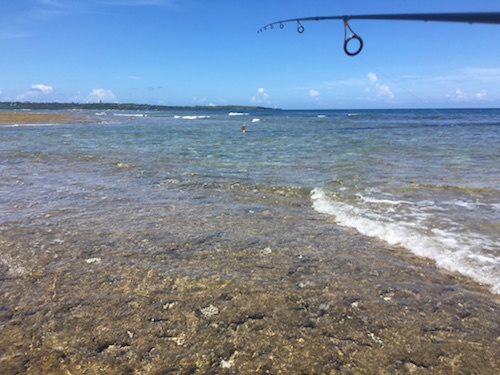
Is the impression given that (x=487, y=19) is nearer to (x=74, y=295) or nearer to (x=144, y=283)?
(x=144, y=283)

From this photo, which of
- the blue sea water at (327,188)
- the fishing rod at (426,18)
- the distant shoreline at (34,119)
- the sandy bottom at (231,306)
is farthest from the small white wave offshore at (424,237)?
the distant shoreline at (34,119)

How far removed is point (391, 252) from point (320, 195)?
334 centimetres

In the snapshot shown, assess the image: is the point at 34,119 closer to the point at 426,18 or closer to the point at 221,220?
the point at 221,220

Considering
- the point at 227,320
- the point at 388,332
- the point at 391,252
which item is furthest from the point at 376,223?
the point at 227,320

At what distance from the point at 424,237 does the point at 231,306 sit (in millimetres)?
3464

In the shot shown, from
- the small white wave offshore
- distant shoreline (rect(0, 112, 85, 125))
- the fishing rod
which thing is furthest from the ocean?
distant shoreline (rect(0, 112, 85, 125))

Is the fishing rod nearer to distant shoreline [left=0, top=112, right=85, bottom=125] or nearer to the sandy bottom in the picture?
the sandy bottom

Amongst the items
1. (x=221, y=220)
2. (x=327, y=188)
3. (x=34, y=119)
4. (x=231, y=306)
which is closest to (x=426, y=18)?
(x=231, y=306)

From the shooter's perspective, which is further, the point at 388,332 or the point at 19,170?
the point at 19,170

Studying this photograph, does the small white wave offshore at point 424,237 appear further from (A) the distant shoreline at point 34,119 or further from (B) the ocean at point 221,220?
(A) the distant shoreline at point 34,119

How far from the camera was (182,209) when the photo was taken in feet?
23.0

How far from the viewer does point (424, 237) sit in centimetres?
559

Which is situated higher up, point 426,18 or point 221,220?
point 426,18

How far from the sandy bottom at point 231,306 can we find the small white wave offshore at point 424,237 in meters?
0.28
